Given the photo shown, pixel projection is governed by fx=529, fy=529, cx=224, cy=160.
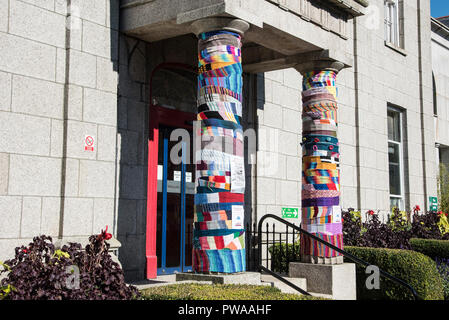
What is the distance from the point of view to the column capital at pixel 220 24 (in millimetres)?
8305

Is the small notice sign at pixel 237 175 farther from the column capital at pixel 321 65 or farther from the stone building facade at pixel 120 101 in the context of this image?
the column capital at pixel 321 65

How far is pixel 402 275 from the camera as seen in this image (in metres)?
10.0

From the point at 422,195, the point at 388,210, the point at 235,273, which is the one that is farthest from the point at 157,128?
the point at 422,195

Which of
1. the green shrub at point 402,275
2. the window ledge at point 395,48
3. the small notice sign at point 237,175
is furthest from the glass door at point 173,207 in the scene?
the window ledge at point 395,48

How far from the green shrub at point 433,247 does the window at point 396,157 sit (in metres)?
4.12

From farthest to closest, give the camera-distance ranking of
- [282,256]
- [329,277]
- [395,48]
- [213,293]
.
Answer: [395,48], [282,256], [329,277], [213,293]

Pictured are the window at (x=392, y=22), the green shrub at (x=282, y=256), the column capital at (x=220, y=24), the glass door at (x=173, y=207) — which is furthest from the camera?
the window at (x=392, y=22)

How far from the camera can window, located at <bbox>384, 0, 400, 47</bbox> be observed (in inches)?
706

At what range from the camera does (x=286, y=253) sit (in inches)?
430

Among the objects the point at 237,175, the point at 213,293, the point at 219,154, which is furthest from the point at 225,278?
the point at 219,154

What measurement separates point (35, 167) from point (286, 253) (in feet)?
17.5

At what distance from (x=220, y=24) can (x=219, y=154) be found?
2.04 m

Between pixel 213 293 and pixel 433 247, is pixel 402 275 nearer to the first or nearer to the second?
pixel 433 247
